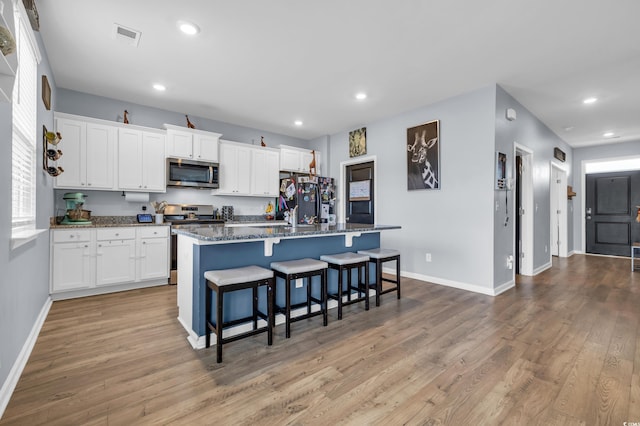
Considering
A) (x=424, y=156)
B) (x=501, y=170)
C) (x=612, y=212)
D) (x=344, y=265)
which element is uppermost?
(x=424, y=156)

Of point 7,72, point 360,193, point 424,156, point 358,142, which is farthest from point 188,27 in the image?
point 360,193

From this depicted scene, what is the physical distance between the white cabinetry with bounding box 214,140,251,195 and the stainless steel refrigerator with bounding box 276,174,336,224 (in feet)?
2.47

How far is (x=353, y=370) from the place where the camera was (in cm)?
202

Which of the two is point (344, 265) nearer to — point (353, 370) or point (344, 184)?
point (353, 370)

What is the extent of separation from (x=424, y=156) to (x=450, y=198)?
0.75 meters

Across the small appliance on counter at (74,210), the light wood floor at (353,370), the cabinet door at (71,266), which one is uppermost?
the small appliance on counter at (74,210)

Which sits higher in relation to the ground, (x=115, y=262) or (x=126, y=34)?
(x=126, y=34)

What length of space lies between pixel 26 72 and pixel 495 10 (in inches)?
148

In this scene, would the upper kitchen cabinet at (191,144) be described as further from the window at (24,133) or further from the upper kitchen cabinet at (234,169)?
the window at (24,133)

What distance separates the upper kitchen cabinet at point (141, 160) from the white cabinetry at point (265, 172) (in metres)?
1.54

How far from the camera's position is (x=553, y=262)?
6.13 meters

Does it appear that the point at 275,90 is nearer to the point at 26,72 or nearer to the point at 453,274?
the point at 26,72

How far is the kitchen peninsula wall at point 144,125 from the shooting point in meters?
4.04

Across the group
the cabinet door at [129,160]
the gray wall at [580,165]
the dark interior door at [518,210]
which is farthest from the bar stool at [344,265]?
the gray wall at [580,165]
